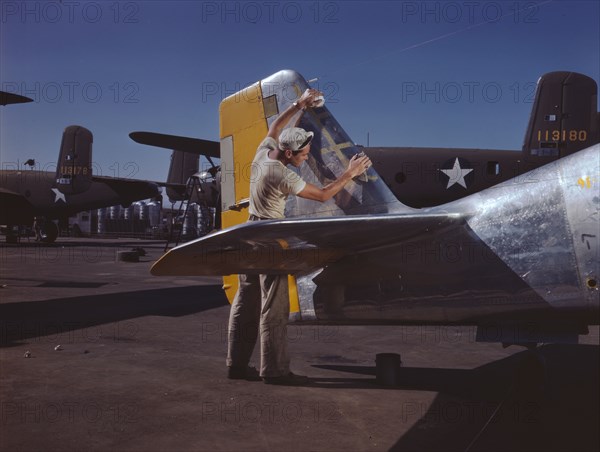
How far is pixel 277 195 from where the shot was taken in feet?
15.9

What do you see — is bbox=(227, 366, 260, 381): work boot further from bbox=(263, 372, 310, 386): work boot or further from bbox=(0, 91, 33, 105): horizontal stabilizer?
bbox=(0, 91, 33, 105): horizontal stabilizer

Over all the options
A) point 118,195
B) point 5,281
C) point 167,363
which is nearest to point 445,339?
point 167,363

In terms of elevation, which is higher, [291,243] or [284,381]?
[291,243]

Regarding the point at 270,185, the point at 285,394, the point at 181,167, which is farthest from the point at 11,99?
the point at 181,167

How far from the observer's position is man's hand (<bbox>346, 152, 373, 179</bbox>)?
4.63 m

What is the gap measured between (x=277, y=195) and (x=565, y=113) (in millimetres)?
10733

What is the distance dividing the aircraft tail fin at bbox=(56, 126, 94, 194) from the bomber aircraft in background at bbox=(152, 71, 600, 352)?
33491mm

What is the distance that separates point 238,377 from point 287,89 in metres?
2.93

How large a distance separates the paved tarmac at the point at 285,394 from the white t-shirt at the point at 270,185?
172 centimetres

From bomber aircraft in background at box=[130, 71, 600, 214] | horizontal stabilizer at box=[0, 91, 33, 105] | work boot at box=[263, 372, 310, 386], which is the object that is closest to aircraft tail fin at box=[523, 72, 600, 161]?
bomber aircraft in background at box=[130, 71, 600, 214]

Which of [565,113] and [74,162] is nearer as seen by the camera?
[565,113]

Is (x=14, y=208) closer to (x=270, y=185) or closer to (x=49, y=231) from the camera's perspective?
(x=49, y=231)

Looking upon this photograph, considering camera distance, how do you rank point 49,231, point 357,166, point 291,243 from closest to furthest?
point 291,243 < point 357,166 < point 49,231

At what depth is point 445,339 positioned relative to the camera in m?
7.40
